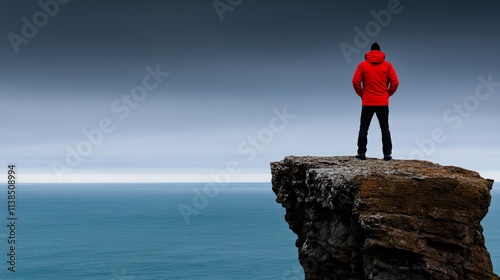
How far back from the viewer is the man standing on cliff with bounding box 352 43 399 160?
2020 cm

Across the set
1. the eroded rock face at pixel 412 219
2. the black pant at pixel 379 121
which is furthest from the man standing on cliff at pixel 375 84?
the eroded rock face at pixel 412 219

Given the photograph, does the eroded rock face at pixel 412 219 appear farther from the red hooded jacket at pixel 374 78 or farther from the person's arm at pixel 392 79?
the person's arm at pixel 392 79

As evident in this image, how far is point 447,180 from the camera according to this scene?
1647cm

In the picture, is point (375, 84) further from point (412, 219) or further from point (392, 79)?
point (412, 219)

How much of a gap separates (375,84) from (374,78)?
28cm

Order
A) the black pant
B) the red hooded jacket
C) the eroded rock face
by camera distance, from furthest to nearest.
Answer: the black pant < the red hooded jacket < the eroded rock face

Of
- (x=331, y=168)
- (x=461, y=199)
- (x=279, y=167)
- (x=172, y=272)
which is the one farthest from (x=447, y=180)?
(x=172, y=272)

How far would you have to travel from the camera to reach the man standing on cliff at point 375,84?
20.2 metres

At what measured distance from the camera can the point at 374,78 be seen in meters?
20.1

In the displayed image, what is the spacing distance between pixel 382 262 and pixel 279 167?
7933 mm

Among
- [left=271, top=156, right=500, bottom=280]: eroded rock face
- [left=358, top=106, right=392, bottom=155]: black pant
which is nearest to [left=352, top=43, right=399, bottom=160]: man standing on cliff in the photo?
[left=358, top=106, right=392, bottom=155]: black pant

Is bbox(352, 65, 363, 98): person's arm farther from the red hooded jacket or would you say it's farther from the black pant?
the black pant

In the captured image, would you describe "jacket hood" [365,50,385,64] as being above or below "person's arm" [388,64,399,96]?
above

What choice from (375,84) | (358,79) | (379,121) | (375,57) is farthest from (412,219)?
(375,57)
